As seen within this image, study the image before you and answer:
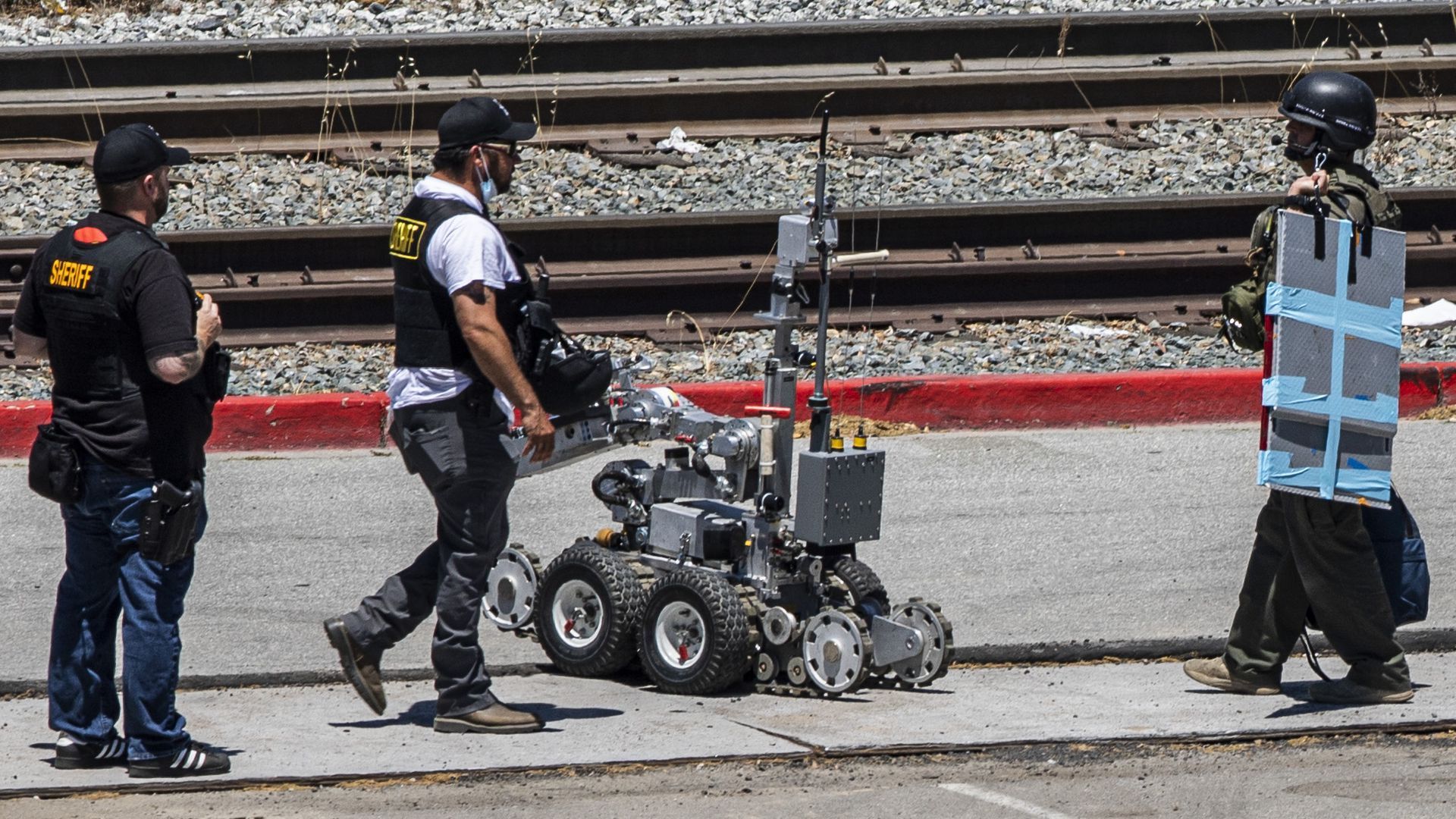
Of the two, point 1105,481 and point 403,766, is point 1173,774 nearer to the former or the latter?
point 403,766

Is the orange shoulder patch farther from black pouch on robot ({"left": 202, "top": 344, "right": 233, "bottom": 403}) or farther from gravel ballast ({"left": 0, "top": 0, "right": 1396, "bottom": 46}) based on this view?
gravel ballast ({"left": 0, "top": 0, "right": 1396, "bottom": 46})

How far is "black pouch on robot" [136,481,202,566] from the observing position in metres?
5.03

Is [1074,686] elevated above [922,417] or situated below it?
below

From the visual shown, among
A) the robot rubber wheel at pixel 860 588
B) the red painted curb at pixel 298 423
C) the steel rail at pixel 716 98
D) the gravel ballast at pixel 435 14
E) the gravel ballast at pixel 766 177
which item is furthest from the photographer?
the gravel ballast at pixel 435 14

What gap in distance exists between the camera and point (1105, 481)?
8680 mm

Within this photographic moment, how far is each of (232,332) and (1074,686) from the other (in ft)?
17.8

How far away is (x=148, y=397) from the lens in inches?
199

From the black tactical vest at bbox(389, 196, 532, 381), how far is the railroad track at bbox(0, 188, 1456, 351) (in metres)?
4.66

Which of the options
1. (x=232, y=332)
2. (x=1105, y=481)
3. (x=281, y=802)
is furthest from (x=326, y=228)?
(x=281, y=802)

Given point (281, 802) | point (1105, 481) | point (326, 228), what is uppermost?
point (326, 228)

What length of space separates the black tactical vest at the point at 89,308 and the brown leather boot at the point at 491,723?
132cm

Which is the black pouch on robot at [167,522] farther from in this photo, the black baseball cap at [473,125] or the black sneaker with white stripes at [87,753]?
the black baseball cap at [473,125]

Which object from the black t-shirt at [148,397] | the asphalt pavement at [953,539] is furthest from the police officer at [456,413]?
the asphalt pavement at [953,539]

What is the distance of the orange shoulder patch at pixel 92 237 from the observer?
5.05m
